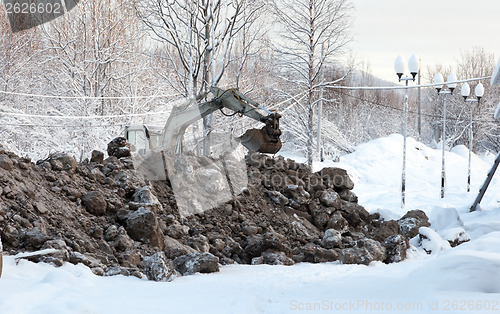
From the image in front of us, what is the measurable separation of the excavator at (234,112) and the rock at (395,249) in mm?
2253

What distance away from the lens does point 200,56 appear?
15422mm

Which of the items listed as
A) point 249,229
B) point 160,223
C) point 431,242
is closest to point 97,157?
point 160,223

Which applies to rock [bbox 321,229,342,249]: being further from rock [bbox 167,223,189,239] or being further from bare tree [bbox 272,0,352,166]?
bare tree [bbox 272,0,352,166]

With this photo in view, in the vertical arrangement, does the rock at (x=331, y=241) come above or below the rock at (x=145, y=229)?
below

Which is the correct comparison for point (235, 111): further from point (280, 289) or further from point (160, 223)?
point (280, 289)

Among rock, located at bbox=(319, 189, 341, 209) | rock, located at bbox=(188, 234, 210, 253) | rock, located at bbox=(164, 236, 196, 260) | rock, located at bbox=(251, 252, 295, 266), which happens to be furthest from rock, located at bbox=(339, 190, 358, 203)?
rock, located at bbox=(164, 236, 196, 260)

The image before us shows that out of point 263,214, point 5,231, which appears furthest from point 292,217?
point 5,231

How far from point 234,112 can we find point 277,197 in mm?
1783

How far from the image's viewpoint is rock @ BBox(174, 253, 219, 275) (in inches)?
234

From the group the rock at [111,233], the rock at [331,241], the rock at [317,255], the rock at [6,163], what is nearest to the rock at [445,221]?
the rock at [331,241]

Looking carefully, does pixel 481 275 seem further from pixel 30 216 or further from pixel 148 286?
pixel 30 216

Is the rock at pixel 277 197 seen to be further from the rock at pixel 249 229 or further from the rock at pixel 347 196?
the rock at pixel 347 196

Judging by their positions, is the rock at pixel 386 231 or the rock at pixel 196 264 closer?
the rock at pixel 196 264

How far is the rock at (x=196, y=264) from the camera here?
5938 millimetres
